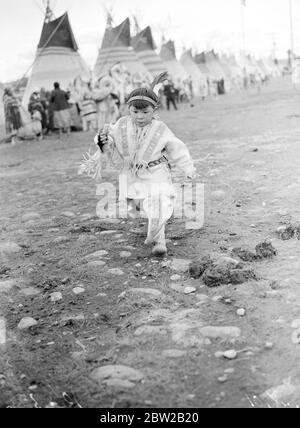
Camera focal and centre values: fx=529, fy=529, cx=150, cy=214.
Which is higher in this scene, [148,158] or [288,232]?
[148,158]

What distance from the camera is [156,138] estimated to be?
418 centimetres

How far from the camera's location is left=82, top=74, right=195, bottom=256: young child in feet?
13.4

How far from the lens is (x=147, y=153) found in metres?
4.18

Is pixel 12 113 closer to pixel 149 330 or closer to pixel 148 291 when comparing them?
pixel 148 291

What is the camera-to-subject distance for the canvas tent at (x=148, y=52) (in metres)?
32.8

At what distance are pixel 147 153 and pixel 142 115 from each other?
297mm

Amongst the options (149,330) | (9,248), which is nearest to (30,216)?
(9,248)

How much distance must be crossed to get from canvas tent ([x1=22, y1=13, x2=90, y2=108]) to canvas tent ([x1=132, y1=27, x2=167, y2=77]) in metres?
13.4

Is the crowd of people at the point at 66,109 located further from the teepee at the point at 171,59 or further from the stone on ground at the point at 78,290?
the teepee at the point at 171,59

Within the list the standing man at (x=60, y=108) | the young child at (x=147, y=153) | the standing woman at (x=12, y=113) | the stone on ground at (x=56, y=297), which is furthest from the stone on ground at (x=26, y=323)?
the standing woman at (x=12, y=113)

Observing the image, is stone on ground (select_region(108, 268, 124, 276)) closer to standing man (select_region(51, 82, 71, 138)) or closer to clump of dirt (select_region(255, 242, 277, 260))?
clump of dirt (select_region(255, 242, 277, 260))

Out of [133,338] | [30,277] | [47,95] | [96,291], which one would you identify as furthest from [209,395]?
[47,95]

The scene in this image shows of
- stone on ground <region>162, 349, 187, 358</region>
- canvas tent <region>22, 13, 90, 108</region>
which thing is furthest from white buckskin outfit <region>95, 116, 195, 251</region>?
canvas tent <region>22, 13, 90, 108</region>
